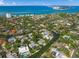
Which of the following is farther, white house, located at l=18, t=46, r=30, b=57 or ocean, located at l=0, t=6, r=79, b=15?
ocean, located at l=0, t=6, r=79, b=15

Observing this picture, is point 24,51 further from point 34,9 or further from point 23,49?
point 34,9

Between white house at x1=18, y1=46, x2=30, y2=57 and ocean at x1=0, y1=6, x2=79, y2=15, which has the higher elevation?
ocean at x1=0, y1=6, x2=79, y2=15

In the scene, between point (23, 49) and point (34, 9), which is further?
point (34, 9)

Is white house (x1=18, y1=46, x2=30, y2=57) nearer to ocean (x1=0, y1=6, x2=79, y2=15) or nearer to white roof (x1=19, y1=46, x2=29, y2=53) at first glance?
white roof (x1=19, y1=46, x2=29, y2=53)

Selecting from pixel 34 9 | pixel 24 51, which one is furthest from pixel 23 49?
pixel 34 9

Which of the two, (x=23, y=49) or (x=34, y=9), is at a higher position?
(x=34, y=9)

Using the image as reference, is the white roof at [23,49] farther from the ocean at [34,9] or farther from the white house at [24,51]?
the ocean at [34,9]

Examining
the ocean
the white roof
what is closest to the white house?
the white roof

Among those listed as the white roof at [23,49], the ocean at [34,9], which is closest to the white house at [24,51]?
the white roof at [23,49]

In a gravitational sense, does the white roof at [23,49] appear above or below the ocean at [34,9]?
below

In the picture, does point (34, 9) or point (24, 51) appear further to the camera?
point (34, 9)

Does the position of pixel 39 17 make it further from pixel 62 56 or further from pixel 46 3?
pixel 62 56

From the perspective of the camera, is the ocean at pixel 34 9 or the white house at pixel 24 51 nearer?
the white house at pixel 24 51
